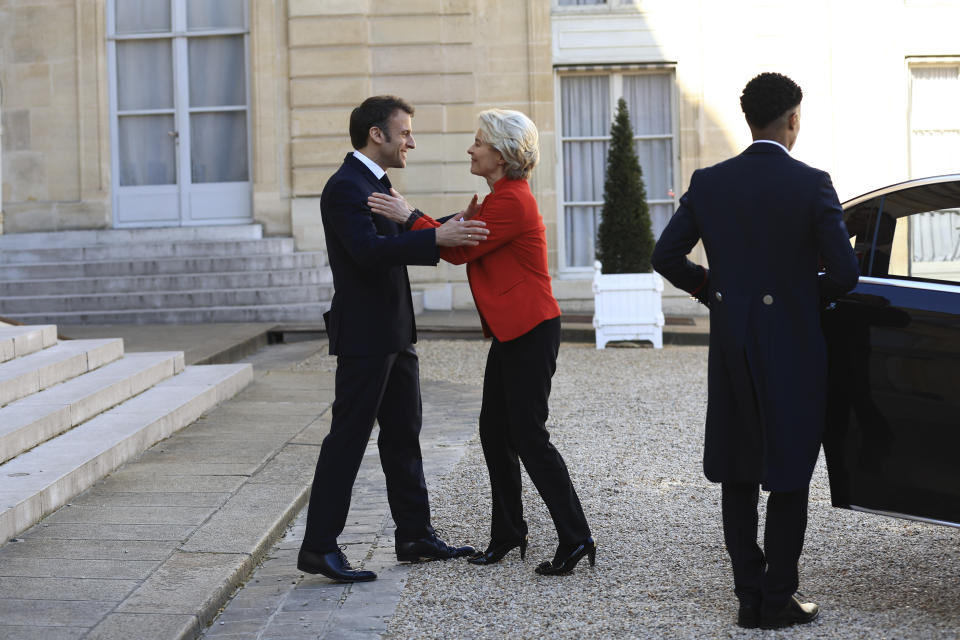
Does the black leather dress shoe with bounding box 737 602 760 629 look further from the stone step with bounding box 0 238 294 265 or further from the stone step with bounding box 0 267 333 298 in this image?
the stone step with bounding box 0 238 294 265

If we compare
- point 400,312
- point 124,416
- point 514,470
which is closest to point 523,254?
point 400,312

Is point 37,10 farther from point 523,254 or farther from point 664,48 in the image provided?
point 523,254

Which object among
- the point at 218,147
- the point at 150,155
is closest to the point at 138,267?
the point at 150,155

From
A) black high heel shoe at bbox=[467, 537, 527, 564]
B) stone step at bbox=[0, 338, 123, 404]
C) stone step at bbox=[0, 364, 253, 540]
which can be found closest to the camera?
black high heel shoe at bbox=[467, 537, 527, 564]

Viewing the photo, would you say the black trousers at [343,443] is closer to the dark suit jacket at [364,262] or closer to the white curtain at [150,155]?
the dark suit jacket at [364,262]

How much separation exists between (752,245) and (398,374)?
1.56 m

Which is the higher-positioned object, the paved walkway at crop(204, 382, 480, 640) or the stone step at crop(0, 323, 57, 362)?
the stone step at crop(0, 323, 57, 362)

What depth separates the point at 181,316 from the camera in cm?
1360

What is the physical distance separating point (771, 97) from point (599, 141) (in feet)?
40.2

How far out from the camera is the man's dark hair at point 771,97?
3717mm

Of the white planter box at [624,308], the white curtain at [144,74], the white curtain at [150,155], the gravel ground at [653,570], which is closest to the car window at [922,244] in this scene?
Answer: the gravel ground at [653,570]

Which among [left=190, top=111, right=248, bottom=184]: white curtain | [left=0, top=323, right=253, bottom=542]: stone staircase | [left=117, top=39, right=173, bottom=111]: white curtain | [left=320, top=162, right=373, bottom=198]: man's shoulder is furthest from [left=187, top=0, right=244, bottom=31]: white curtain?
[left=320, top=162, right=373, bottom=198]: man's shoulder

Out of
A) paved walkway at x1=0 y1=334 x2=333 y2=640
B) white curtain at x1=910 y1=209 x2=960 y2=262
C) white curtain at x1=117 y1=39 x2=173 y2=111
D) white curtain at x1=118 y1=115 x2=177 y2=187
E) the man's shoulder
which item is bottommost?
paved walkway at x1=0 y1=334 x2=333 y2=640

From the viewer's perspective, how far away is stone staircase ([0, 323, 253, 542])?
5.32 metres
